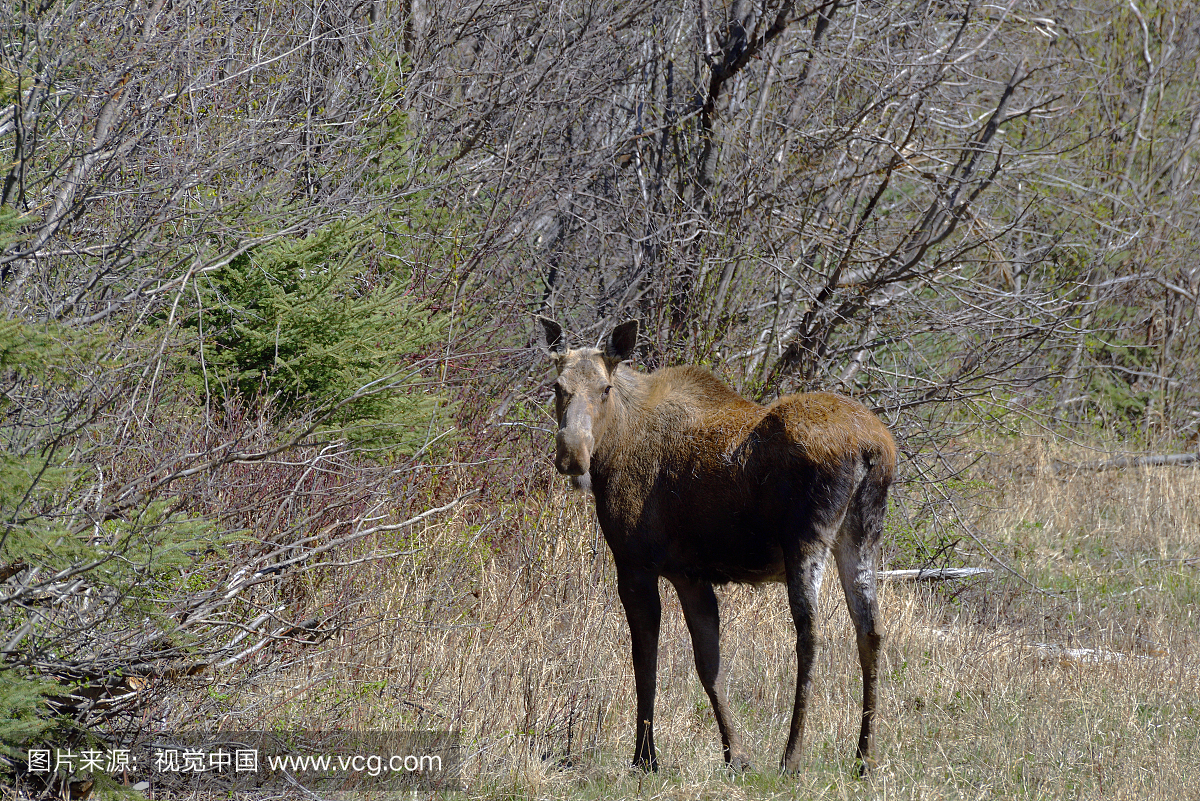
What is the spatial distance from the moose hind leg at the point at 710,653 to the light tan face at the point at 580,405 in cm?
91

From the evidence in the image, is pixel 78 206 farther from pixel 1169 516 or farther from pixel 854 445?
pixel 1169 516

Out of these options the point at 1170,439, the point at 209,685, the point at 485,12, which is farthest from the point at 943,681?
the point at 1170,439

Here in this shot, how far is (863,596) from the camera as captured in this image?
5414mm

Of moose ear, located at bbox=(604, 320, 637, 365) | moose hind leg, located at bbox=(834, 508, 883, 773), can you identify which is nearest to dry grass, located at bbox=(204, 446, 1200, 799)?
moose hind leg, located at bbox=(834, 508, 883, 773)

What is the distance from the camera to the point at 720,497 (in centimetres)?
547

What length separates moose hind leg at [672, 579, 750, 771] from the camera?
5.55m

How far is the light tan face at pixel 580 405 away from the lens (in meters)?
5.53

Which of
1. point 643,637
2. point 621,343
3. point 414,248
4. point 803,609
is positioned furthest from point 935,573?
point 414,248

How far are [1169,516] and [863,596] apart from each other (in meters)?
7.64

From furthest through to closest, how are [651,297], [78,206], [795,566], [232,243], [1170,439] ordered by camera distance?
1. [1170,439]
2. [651,297]
3. [232,243]
4. [78,206]
5. [795,566]

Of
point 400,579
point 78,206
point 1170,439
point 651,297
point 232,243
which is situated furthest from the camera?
point 1170,439

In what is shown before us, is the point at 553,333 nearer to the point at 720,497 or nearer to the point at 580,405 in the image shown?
the point at 580,405

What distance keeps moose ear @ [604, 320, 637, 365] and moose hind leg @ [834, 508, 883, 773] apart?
1.52m

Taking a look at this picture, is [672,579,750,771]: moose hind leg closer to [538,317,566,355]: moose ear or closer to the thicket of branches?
[538,317,566,355]: moose ear
